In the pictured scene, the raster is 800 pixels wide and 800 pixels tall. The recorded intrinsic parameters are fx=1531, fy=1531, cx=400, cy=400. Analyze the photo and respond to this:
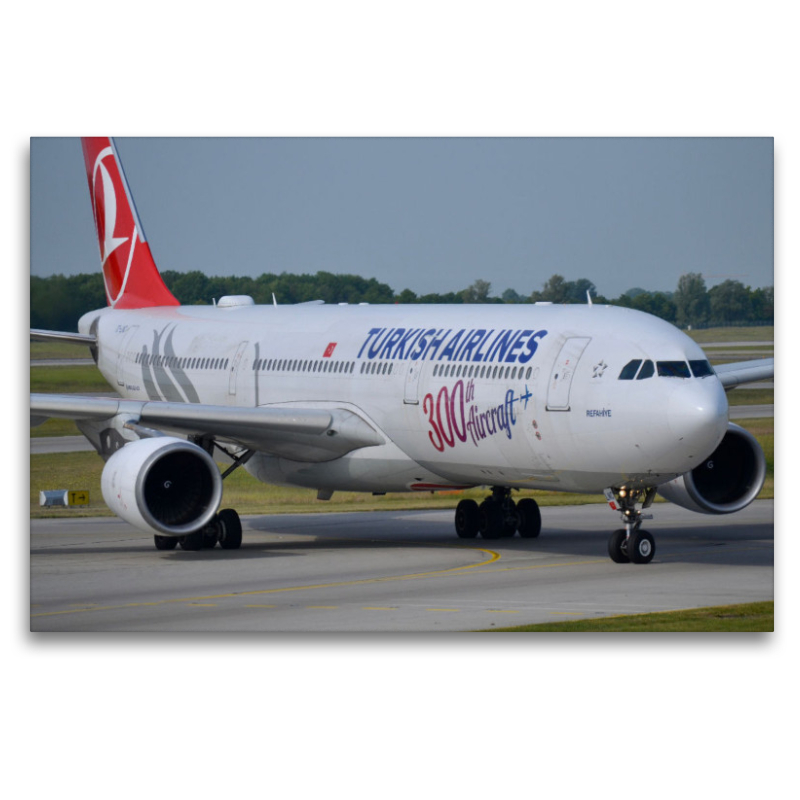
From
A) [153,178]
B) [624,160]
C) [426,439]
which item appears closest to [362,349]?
[426,439]

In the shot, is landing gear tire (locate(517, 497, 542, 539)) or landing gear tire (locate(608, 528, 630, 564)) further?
landing gear tire (locate(517, 497, 542, 539))

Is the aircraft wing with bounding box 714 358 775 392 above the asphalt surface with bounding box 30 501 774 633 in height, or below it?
above

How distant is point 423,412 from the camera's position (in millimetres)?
22391

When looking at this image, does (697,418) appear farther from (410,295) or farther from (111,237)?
(111,237)

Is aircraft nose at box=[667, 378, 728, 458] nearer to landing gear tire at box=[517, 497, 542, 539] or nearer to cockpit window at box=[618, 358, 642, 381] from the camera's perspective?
cockpit window at box=[618, 358, 642, 381]

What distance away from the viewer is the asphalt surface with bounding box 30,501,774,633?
18.0 m

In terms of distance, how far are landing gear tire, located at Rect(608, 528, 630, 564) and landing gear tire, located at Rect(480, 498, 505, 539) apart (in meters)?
4.23

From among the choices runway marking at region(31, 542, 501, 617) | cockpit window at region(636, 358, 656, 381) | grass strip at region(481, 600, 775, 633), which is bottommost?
grass strip at region(481, 600, 775, 633)

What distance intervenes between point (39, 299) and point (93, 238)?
25.9 ft

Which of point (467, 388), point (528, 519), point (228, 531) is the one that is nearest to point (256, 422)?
A: point (228, 531)

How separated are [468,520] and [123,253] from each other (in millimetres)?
9453

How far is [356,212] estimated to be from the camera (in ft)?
69.4

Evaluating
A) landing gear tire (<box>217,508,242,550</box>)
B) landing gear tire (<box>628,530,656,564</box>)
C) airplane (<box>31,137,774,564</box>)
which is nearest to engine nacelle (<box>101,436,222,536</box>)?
airplane (<box>31,137,774,564</box>)

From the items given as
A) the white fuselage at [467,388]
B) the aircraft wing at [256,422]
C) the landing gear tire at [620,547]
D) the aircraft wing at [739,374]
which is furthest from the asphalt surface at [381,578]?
the aircraft wing at [739,374]
